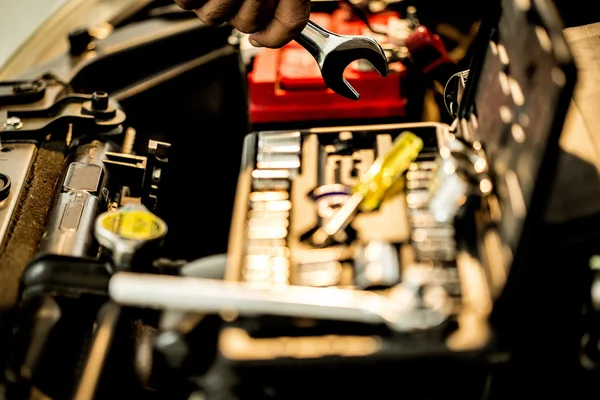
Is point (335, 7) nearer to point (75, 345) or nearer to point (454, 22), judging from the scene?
point (454, 22)

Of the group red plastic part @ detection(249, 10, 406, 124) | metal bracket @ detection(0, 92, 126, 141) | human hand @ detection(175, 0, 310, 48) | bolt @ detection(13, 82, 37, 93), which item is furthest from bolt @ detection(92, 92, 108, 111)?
human hand @ detection(175, 0, 310, 48)

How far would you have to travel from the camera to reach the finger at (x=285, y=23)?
35.4 inches

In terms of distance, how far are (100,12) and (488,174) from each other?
4.52 ft

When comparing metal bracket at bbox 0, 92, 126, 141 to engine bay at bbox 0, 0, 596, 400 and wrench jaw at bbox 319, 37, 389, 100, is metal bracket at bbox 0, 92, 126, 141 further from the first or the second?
wrench jaw at bbox 319, 37, 389, 100

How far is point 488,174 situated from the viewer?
80 centimetres

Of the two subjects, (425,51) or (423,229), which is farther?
(425,51)

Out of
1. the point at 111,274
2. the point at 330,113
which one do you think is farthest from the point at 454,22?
the point at 111,274

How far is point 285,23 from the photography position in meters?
0.91

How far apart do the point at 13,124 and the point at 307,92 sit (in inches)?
22.0

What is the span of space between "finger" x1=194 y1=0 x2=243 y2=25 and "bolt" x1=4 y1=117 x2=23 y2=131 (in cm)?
48

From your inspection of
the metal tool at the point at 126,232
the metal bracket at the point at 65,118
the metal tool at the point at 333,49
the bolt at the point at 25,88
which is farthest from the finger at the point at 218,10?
the bolt at the point at 25,88

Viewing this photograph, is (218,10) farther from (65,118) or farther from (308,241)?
(65,118)

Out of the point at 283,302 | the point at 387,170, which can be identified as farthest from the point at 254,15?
the point at 283,302

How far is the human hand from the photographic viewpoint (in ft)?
2.93
